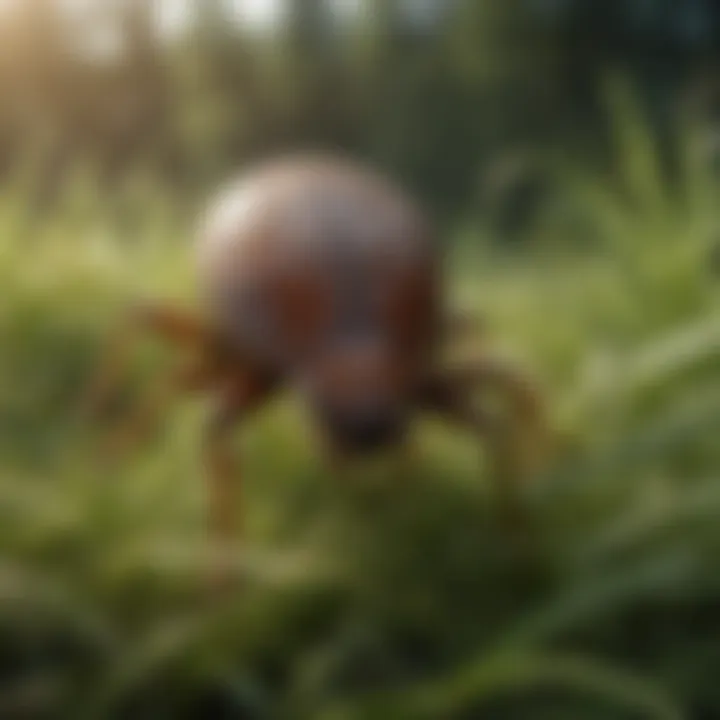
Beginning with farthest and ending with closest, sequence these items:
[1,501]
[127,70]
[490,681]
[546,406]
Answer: [127,70]
[546,406]
[1,501]
[490,681]

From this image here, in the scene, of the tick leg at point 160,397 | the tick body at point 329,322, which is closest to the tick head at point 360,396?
the tick body at point 329,322

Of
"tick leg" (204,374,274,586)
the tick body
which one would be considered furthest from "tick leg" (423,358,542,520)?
"tick leg" (204,374,274,586)

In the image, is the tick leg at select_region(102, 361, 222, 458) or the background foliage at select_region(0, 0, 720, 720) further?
the tick leg at select_region(102, 361, 222, 458)

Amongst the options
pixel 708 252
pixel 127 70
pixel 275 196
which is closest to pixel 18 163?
pixel 127 70

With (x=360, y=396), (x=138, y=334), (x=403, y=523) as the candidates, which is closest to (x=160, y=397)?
(x=138, y=334)

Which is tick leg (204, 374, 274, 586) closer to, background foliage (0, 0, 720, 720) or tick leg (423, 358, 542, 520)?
background foliage (0, 0, 720, 720)

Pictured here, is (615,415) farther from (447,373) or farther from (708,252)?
(708,252)

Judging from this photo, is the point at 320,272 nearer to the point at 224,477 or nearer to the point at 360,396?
the point at 360,396
